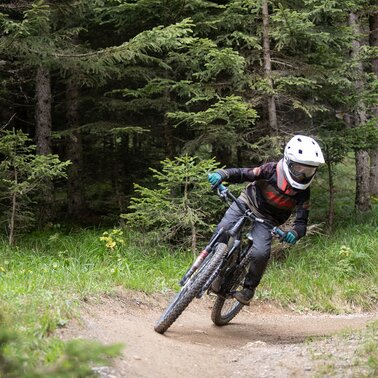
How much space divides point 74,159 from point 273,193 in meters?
7.74

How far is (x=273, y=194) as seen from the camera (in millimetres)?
6250

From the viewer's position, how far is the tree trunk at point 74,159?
1263cm

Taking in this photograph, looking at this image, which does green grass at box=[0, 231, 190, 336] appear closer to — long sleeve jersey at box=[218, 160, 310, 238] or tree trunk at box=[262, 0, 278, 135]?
long sleeve jersey at box=[218, 160, 310, 238]

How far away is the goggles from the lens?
590 cm

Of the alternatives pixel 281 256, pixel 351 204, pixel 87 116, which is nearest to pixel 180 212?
pixel 281 256

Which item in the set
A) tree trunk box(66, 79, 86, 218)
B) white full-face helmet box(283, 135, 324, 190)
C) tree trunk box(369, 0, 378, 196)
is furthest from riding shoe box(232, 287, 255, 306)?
tree trunk box(369, 0, 378, 196)

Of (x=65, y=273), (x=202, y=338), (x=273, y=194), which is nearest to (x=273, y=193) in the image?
(x=273, y=194)

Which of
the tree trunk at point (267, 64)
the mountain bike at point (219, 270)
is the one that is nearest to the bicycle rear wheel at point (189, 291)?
the mountain bike at point (219, 270)

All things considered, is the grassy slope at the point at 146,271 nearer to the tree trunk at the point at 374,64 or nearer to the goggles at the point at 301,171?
the goggles at the point at 301,171

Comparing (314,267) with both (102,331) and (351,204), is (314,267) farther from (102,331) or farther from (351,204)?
(351,204)

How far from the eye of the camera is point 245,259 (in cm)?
620

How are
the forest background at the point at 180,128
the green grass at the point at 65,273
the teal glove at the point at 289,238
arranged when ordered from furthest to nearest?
the forest background at the point at 180,128
the teal glove at the point at 289,238
the green grass at the point at 65,273

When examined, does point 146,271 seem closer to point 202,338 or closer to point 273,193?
point 202,338

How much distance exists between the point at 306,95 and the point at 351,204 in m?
4.98
